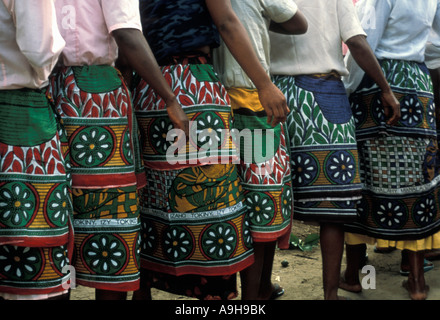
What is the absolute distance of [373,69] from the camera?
2.97 metres

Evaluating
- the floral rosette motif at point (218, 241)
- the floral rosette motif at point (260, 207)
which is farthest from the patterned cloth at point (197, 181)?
the floral rosette motif at point (260, 207)

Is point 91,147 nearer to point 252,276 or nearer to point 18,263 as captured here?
point 18,263

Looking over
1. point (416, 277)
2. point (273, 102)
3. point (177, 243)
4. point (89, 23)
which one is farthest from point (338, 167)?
point (89, 23)

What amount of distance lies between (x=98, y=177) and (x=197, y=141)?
0.49 m

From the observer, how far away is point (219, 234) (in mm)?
2342

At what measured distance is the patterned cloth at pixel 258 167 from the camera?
254 centimetres

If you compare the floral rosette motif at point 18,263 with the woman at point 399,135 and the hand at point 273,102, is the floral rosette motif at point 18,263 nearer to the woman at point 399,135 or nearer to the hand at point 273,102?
the hand at point 273,102

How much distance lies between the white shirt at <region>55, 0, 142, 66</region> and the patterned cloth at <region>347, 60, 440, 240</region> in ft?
6.12

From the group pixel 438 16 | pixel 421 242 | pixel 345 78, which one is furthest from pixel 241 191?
pixel 438 16

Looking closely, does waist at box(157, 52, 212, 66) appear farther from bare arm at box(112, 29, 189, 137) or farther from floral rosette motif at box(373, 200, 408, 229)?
floral rosette motif at box(373, 200, 408, 229)

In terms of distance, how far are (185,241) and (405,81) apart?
1.89 m

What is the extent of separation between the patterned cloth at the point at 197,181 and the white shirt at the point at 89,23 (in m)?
0.38

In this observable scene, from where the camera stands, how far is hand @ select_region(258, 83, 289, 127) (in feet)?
7.65
